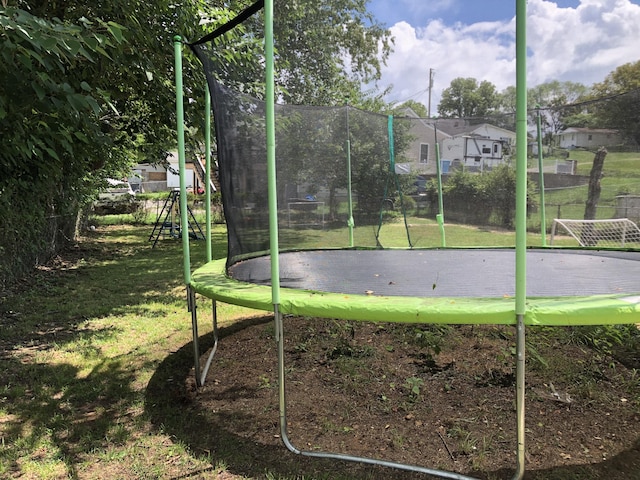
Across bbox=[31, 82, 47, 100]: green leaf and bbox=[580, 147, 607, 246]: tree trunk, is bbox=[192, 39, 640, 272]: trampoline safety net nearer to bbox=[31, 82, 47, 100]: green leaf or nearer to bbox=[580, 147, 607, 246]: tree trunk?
bbox=[580, 147, 607, 246]: tree trunk

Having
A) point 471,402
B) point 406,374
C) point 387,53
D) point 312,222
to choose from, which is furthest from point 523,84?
point 387,53

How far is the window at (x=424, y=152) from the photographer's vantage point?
3.98m

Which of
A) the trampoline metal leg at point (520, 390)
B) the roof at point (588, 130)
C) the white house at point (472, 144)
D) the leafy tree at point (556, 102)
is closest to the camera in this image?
the trampoline metal leg at point (520, 390)

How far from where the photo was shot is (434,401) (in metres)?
2.08

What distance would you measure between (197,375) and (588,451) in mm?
1730

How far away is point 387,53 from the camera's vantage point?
452 inches

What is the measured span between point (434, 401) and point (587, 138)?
2.71 m

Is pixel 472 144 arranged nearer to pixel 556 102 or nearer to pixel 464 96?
pixel 556 102

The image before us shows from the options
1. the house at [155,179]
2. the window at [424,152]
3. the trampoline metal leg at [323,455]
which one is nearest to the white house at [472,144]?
the window at [424,152]

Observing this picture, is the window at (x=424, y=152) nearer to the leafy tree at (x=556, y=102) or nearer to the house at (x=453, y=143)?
the house at (x=453, y=143)

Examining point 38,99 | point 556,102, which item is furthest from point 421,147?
point 38,99

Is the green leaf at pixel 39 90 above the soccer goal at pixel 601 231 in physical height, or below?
above

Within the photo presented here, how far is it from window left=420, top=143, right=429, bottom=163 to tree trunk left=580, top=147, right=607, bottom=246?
4.28 ft

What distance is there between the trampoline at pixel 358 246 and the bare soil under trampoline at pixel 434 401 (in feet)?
0.55
